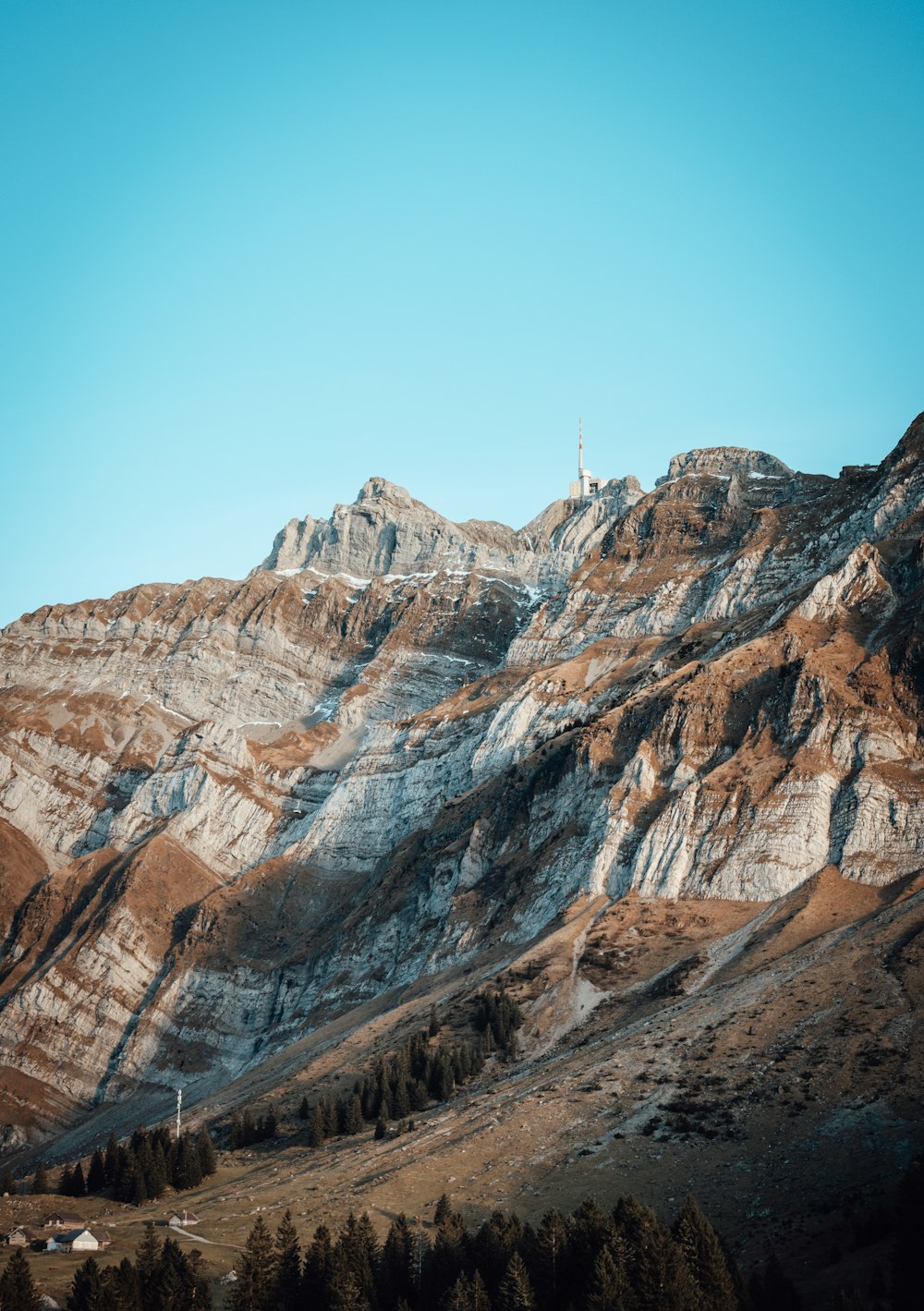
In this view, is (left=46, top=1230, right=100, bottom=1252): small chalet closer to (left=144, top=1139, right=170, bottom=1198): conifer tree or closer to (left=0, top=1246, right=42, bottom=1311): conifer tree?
(left=0, top=1246, right=42, bottom=1311): conifer tree

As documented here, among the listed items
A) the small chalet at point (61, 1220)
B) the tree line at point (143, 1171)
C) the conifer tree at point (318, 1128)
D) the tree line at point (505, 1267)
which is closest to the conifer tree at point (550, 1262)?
the tree line at point (505, 1267)

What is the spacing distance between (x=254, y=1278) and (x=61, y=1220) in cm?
2481

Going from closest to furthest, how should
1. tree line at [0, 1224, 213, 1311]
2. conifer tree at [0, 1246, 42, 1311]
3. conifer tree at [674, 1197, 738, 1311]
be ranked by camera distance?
conifer tree at [674, 1197, 738, 1311], conifer tree at [0, 1246, 42, 1311], tree line at [0, 1224, 213, 1311]

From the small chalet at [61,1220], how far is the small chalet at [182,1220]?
6809mm

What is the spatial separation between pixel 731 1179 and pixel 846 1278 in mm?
15437

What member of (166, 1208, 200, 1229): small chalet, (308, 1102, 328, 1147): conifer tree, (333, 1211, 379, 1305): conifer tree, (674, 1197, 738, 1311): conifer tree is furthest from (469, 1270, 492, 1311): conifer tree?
(308, 1102, 328, 1147): conifer tree

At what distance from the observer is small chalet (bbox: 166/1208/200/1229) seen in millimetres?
84938

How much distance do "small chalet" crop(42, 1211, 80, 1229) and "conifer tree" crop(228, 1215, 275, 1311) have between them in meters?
20.2

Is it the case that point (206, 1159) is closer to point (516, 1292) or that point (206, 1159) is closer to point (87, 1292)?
point (87, 1292)

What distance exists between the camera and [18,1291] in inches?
2564

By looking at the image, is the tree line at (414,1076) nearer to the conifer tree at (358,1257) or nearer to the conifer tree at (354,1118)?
the conifer tree at (354,1118)

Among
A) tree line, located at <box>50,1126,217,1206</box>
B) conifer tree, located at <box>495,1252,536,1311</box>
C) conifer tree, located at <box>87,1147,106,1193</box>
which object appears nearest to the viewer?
conifer tree, located at <box>495,1252,536,1311</box>

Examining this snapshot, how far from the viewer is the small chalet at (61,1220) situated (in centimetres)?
8631

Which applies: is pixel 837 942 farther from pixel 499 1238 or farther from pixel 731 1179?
pixel 499 1238
